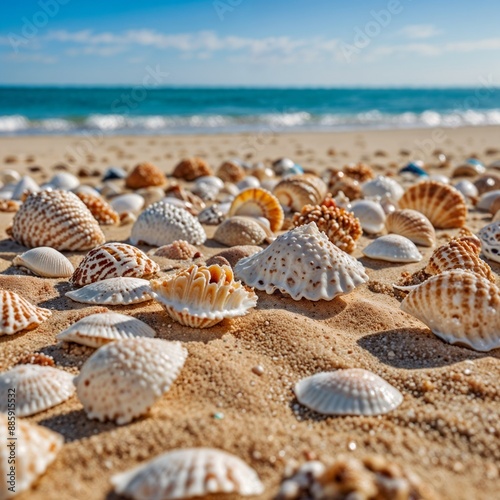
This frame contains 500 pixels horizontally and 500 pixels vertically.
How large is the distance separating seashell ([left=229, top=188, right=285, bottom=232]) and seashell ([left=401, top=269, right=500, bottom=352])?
2.40m

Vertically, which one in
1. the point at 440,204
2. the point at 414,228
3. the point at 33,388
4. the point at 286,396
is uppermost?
the point at 440,204

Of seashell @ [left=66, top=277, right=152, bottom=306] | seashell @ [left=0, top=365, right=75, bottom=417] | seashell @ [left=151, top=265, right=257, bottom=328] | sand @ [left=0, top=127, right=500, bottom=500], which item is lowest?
sand @ [left=0, top=127, right=500, bottom=500]

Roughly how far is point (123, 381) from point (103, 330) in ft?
1.88

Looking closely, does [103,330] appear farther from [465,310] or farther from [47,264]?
[465,310]

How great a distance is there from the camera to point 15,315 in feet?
10.0

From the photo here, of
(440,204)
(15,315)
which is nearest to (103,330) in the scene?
(15,315)

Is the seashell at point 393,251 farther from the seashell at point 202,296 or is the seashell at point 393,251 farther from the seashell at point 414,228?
the seashell at point 202,296

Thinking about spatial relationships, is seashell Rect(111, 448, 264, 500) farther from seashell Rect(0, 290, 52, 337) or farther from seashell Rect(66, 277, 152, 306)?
seashell Rect(66, 277, 152, 306)

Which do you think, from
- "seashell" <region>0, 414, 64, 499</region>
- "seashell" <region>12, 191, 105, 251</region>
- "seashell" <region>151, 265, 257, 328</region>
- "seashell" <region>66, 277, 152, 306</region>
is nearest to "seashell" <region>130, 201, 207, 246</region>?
"seashell" <region>12, 191, 105, 251</region>

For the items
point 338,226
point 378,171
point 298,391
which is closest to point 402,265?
point 338,226

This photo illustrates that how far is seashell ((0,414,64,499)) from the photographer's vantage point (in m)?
1.91

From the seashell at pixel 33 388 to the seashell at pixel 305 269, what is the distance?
1.42 metres

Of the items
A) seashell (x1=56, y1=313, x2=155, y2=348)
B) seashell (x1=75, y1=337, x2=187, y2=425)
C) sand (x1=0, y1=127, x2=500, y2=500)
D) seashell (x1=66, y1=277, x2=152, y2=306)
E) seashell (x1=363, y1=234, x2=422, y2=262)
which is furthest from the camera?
seashell (x1=363, y1=234, x2=422, y2=262)

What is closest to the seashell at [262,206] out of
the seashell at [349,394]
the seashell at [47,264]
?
the seashell at [47,264]
